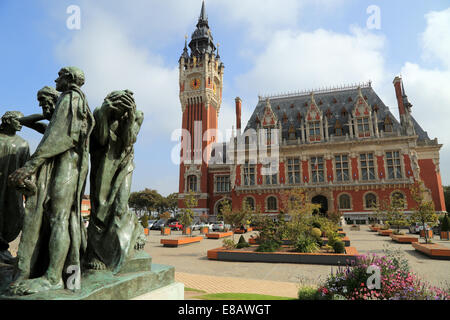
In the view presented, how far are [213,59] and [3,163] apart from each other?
159 feet

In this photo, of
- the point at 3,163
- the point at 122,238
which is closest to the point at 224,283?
the point at 122,238

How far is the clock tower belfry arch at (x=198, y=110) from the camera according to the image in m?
42.7

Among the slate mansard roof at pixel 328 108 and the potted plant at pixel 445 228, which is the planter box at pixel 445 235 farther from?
the slate mansard roof at pixel 328 108

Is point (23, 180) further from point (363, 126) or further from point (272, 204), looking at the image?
point (363, 126)

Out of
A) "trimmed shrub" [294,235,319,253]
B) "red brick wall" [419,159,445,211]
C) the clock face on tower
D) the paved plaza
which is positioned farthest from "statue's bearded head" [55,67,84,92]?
the clock face on tower

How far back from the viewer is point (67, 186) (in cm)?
289

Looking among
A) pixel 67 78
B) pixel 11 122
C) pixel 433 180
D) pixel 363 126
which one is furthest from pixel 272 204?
pixel 67 78

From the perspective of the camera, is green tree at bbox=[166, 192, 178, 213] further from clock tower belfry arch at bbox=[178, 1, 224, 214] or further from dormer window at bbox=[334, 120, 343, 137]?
dormer window at bbox=[334, 120, 343, 137]

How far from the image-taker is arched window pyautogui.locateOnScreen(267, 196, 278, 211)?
35.4 meters

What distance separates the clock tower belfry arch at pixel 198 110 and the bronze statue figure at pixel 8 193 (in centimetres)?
3826

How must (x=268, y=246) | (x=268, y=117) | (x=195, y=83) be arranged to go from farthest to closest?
1. (x=195, y=83)
2. (x=268, y=117)
3. (x=268, y=246)

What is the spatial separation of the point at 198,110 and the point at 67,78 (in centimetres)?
4265

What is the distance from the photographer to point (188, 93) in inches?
1825

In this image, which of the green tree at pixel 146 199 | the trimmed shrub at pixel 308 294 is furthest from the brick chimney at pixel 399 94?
the green tree at pixel 146 199
